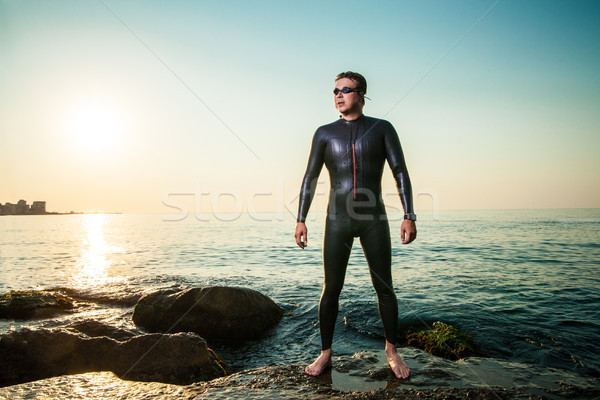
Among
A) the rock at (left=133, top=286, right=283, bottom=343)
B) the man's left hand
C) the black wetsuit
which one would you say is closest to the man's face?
the black wetsuit

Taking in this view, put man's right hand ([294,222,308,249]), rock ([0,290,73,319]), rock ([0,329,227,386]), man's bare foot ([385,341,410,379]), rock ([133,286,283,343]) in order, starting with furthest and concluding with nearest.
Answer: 1. rock ([0,290,73,319])
2. rock ([133,286,283,343])
3. man's right hand ([294,222,308,249])
4. rock ([0,329,227,386])
5. man's bare foot ([385,341,410,379])

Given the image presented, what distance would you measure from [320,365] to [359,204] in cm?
176

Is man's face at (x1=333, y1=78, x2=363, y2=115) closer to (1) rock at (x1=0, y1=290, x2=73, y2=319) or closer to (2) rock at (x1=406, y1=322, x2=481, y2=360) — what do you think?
(2) rock at (x1=406, y1=322, x2=481, y2=360)

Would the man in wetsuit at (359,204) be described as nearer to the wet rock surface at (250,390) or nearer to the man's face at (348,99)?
the man's face at (348,99)

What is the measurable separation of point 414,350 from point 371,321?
259cm

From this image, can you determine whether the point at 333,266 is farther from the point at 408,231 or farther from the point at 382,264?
the point at 408,231

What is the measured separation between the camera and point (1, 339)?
3.71 m

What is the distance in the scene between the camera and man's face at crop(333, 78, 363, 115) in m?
3.89

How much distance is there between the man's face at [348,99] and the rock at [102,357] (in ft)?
10.5

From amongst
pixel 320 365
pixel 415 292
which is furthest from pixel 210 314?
pixel 415 292

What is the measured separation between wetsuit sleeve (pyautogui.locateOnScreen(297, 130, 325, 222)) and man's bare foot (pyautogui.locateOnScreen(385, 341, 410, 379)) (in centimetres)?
177

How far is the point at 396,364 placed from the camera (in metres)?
3.59

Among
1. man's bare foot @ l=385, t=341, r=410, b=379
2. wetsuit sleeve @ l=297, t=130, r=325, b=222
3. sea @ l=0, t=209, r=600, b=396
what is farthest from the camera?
sea @ l=0, t=209, r=600, b=396

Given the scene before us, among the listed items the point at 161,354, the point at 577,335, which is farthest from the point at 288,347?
the point at 577,335
